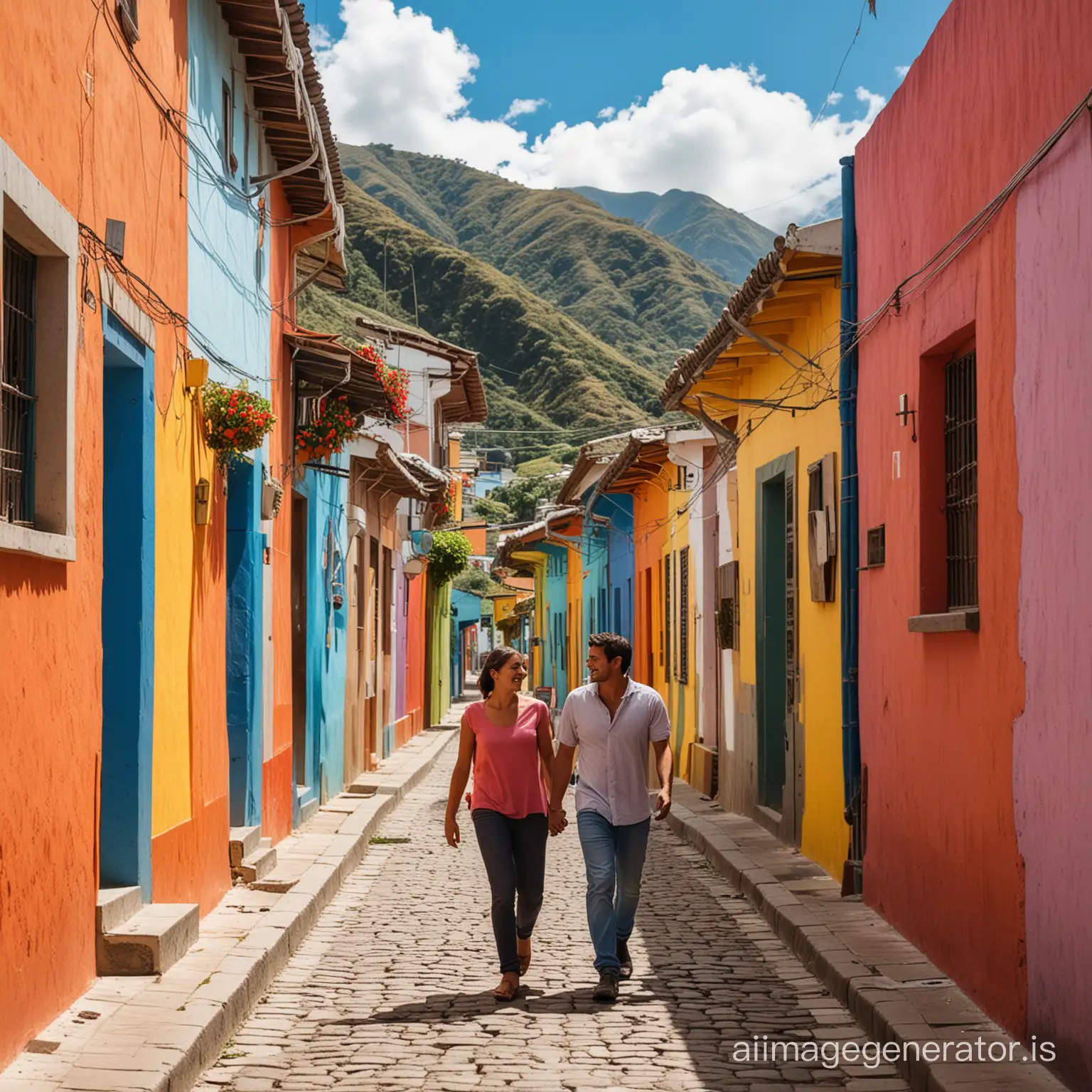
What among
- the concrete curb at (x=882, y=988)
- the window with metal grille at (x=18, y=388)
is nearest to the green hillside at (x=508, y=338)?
the concrete curb at (x=882, y=988)

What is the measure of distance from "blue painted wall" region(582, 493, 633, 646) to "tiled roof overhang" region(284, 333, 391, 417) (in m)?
13.5

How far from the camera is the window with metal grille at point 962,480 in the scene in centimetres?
787

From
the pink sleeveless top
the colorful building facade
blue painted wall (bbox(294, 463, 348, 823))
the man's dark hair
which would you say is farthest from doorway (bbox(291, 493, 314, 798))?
the man's dark hair

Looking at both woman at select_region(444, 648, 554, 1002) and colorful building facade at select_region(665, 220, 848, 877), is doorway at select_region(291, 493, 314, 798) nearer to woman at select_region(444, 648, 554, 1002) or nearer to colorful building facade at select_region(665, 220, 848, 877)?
colorful building facade at select_region(665, 220, 848, 877)

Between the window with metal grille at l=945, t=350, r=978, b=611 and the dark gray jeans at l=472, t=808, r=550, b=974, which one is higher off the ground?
the window with metal grille at l=945, t=350, r=978, b=611

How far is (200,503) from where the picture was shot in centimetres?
945

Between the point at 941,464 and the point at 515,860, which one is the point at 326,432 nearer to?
the point at 515,860

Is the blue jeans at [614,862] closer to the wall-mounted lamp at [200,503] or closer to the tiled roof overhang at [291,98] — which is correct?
the wall-mounted lamp at [200,503]

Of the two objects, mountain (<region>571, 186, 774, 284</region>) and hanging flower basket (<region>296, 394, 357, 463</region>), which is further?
mountain (<region>571, 186, 774, 284</region>)

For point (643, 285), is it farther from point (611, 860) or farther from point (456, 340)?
point (611, 860)

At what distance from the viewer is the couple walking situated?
7.97 meters

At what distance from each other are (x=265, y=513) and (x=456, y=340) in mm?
77501

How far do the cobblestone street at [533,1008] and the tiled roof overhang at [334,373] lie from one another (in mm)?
4350

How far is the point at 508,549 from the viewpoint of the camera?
1649 inches
